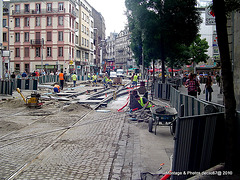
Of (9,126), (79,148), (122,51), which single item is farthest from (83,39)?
(122,51)

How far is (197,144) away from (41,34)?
57681 mm

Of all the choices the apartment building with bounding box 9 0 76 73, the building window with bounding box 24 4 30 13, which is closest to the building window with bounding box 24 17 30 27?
Result: the apartment building with bounding box 9 0 76 73

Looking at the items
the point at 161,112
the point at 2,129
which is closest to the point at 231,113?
the point at 161,112

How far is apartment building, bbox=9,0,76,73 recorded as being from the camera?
56938 mm

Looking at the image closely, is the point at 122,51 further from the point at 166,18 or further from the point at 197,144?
the point at 197,144

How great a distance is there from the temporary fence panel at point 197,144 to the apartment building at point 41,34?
5277cm

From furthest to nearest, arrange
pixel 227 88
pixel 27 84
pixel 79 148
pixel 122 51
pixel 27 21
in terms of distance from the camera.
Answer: pixel 122 51 → pixel 27 21 → pixel 27 84 → pixel 79 148 → pixel 227 88

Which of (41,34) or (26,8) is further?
(26,8)

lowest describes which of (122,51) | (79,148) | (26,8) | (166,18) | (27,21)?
(79,148)

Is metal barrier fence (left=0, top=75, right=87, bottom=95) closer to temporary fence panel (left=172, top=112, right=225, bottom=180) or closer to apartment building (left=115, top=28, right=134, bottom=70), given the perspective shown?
temporary fence panel (left=172, top=112, right=225, bottom=180)

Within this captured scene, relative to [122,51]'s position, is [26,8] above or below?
above

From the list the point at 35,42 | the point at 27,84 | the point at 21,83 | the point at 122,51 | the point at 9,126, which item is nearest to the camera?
the point at 9,126

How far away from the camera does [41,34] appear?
189ft

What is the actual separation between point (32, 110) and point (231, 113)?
10929 millimetres
